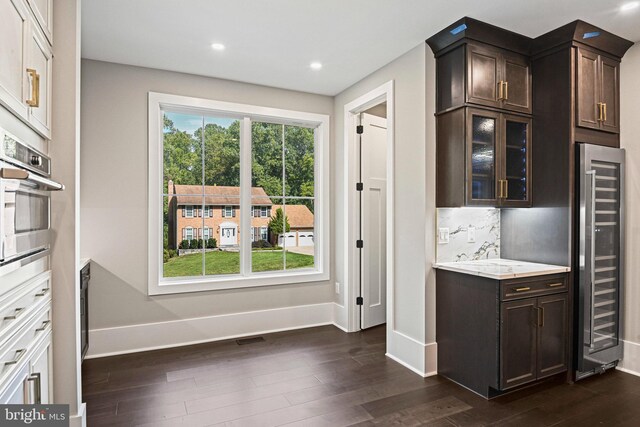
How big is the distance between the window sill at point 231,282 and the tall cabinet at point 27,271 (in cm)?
169

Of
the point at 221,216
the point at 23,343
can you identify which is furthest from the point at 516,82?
the point at 23,343

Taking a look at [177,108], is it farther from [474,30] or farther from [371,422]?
[371,422]

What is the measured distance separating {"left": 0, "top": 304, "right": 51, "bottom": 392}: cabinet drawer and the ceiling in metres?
2.09

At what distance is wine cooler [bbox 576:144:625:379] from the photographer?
9.48 feet

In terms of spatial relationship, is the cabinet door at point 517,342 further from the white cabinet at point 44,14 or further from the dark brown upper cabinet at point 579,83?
the white cabinet at point 44,14

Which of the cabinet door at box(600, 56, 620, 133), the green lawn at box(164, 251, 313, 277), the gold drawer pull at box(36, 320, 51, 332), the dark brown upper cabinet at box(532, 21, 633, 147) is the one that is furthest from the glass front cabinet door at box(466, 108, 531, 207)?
the gold drawer pull at box(36, 320, 51, 332)

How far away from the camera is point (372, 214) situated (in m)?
4.37

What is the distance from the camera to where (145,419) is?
2.38m

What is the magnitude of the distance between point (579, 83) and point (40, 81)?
3.66 metres

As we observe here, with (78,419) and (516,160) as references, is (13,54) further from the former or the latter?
(516,160)

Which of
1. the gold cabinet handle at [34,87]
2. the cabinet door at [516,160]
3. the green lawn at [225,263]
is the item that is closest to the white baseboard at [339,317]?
→ the green lawn at [225,263]

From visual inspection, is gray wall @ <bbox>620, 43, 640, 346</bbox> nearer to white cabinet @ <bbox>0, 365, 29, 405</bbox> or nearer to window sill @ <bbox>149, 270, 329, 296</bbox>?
window sill @ <bbox>149, 270, 329, 296</bbox>

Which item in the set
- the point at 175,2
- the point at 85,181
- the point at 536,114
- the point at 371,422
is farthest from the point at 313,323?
the point at 175,2

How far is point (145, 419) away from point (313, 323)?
2.25 meters
